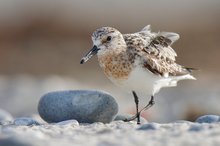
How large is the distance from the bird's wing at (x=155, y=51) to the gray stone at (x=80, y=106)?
60 centimetres

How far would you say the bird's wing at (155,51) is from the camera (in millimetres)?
9422

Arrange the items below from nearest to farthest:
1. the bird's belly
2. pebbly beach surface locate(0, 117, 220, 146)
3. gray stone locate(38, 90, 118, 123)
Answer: pebbly beach surface locate(0, 117, 220, 146)
gray stone locate(38, 90, 118, 123)
the bird's belly

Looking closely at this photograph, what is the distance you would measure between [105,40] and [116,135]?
2324 mm

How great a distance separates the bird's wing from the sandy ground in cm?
141

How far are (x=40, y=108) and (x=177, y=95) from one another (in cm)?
1084

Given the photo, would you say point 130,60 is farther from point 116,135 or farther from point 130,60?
point 116,135

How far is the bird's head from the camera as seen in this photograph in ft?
30.5

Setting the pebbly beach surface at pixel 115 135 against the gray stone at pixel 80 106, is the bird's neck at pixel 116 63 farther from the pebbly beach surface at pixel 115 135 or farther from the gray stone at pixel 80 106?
the pebbly beach surface at pixel 115 135

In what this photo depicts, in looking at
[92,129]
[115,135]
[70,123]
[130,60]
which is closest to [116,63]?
[130,60]

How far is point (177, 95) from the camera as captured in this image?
19.8 meters

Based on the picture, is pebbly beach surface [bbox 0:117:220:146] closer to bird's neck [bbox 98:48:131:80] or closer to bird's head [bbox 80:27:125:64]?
bird's neck [bbox 98:48:131:80]

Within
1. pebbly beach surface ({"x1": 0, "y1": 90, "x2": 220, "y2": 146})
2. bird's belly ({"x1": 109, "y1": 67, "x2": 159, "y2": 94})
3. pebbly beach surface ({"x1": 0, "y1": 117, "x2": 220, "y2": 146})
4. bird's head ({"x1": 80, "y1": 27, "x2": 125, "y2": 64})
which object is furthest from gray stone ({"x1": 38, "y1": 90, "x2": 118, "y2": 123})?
pebbly beach surface ({"x1": 0, "y1": 117, "x2": 220, "y2": 146})

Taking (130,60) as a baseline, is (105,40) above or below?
above

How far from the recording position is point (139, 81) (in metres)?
9.26
